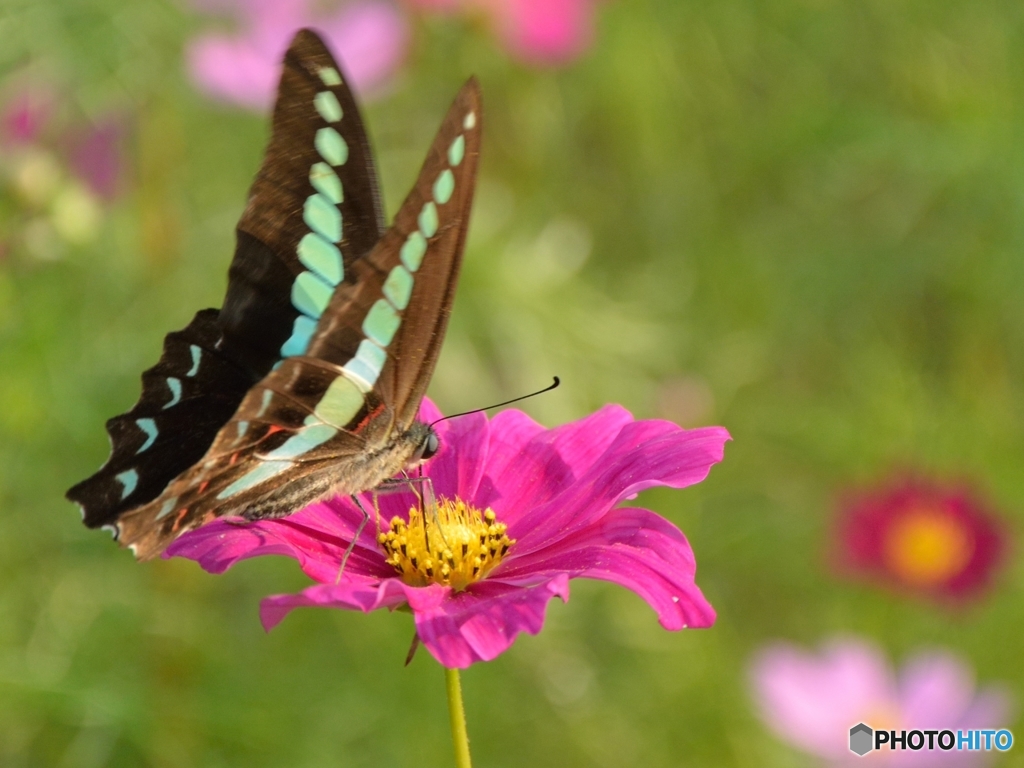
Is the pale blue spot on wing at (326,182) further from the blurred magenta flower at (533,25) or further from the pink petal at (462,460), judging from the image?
the blurred magenta flower at (533,25)

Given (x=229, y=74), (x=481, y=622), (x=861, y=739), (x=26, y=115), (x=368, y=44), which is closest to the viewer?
(x=481, y=622)

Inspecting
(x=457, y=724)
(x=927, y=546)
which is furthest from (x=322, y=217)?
(x=927, y=546)

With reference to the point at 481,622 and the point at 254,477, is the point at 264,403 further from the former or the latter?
the point at 481,622

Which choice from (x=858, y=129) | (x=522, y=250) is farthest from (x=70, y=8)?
(x=858, y=129)

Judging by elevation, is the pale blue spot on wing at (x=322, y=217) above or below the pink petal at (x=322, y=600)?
above

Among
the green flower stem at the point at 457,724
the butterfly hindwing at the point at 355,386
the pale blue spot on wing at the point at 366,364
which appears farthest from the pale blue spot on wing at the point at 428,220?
the green flower stem at the point at 457,724

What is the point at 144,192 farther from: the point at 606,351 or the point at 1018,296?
the point at 1018,296
